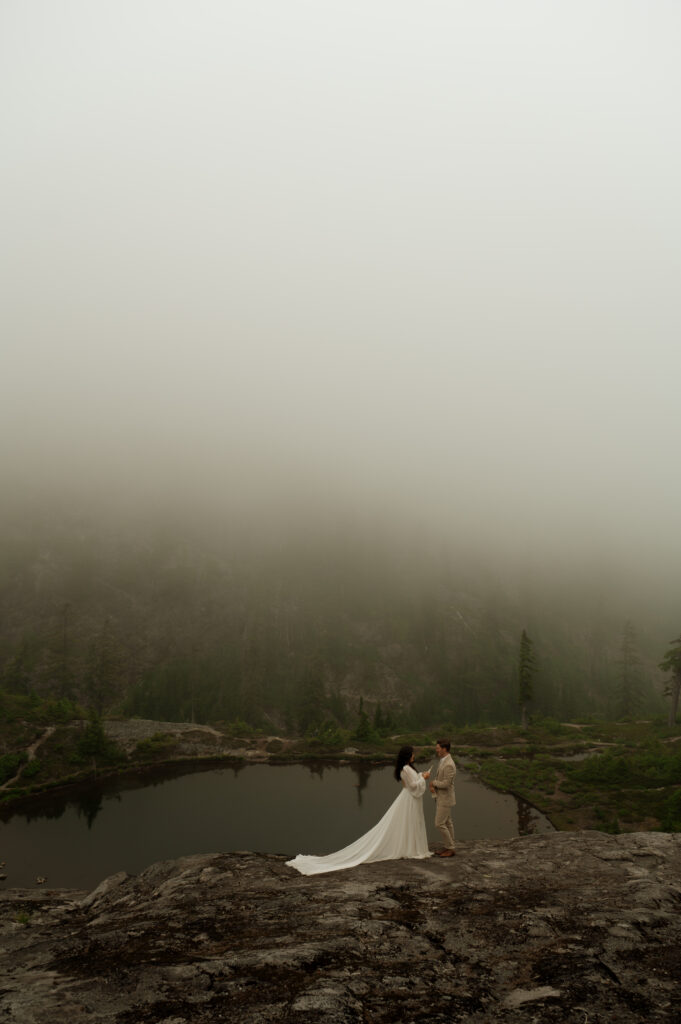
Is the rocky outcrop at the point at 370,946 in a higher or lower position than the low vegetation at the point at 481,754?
higher

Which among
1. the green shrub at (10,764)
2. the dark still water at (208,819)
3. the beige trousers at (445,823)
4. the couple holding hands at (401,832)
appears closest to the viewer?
the couple holding hands at (401,832)

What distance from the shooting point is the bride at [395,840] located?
16375 mm

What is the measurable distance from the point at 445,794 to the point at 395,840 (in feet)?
7.20

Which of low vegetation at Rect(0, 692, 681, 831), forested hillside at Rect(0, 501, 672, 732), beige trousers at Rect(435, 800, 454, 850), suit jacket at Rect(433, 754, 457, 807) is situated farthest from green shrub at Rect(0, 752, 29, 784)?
suit jacket at Rect(433, 754, 457, 807)

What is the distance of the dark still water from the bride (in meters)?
25.6

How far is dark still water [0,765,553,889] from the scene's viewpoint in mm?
38688

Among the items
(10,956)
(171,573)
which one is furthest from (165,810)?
(171,573)

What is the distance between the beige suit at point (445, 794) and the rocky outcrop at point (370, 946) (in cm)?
90

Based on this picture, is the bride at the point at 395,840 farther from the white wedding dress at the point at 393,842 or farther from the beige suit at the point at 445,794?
the beige suit at the point at 445,794

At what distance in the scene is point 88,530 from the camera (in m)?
177

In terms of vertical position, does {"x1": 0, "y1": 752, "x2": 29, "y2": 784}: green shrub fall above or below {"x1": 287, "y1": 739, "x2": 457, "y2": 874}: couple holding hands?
below

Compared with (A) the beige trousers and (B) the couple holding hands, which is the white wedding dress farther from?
(A) the beige trousers

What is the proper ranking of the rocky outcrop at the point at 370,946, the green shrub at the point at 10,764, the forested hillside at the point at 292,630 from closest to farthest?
1. the rocky outcrop at the point at 370,946
2. the green shrub at the point at 10,764
3. the forested hillside at the point at 292,630

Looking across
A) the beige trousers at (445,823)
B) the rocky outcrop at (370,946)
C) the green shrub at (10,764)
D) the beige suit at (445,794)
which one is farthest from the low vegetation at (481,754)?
the rocky outcrop at (370,946)
